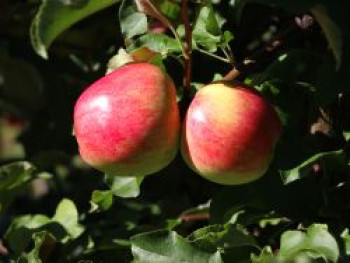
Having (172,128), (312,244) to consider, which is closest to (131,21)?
(172,128)

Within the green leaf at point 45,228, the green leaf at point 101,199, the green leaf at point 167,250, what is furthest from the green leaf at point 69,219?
the green leaf at point 167,250

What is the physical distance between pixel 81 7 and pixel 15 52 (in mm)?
936

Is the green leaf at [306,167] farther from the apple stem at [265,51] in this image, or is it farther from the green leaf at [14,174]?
the green leaf at [14,174]

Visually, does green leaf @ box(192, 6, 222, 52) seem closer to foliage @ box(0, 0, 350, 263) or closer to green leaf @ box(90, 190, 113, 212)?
foliage @ box(0, 0, 350, 263)

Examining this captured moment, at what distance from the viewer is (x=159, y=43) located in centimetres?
117

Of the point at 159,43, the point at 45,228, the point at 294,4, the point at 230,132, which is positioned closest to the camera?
the point at 294,4

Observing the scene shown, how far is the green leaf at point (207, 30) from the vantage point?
1126 mm

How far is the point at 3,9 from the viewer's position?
1970 mm

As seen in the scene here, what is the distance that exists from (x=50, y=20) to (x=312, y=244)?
45cm

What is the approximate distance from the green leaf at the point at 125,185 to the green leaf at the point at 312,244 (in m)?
0.33

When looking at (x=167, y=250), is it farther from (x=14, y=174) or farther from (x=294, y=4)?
(x=14, y=174)

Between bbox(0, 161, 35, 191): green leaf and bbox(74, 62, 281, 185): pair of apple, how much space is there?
418 mm

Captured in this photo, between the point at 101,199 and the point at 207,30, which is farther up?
the point at 207,30

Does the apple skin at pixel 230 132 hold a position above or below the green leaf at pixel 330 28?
below
